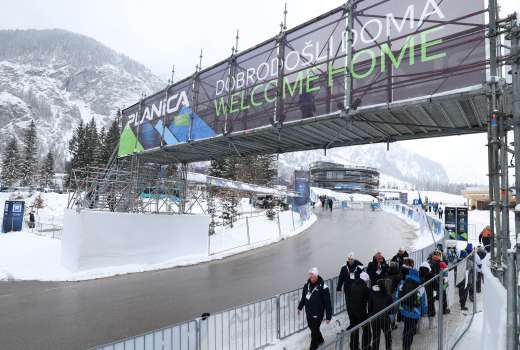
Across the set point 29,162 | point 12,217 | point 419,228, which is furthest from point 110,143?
point 419,228

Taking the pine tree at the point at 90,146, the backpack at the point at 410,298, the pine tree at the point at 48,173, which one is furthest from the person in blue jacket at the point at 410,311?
the pine tree at the point at 48,173

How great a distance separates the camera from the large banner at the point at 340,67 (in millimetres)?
6770

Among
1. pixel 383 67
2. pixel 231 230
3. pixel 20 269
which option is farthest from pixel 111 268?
pixel 383 67

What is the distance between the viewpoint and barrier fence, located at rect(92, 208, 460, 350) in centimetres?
470

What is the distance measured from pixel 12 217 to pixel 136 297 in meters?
20.0

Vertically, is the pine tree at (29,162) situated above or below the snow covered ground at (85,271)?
above

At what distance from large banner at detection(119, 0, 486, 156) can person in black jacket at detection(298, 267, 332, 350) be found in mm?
4321

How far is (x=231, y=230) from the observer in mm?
21219

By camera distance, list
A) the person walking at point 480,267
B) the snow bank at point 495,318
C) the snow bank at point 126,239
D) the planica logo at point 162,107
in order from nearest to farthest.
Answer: the snow bank at point 495,318, the person walking at point 480,267, the snow bank at point 126,239, the planica logo at point 162,107

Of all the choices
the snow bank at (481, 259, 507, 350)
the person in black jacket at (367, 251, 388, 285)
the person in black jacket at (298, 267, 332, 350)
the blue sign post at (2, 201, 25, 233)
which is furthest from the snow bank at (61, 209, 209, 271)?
the blue sign post at (2, 201, 25, 233)

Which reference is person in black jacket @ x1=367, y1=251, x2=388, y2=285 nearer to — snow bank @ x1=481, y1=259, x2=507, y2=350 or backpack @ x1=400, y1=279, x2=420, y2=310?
backpack @ x1=400, y1=279, x2=420, y2=310

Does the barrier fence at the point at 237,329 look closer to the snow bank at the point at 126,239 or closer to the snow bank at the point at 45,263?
the snow bank at the point at 45,263

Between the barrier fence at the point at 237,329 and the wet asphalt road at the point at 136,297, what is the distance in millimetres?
2251

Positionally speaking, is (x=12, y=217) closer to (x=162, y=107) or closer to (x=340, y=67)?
(x=162, y=107)
